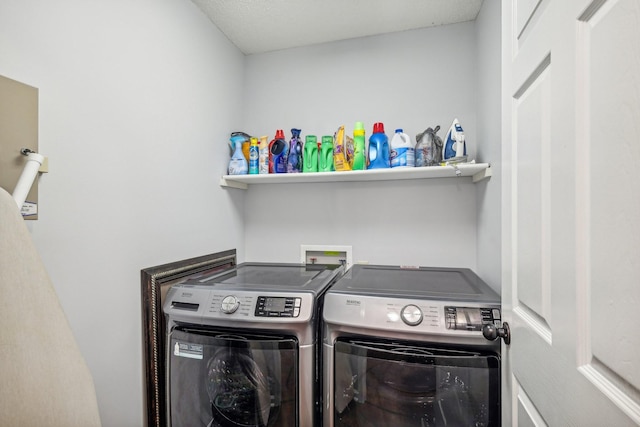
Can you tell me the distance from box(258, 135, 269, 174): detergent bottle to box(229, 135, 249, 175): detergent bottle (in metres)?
0.11

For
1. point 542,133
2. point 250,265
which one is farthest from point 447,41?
point 250,265

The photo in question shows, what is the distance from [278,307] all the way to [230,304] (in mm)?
207

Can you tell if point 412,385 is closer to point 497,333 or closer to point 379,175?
point 497,333

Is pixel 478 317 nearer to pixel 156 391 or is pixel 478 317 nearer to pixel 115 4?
pixel 156 391

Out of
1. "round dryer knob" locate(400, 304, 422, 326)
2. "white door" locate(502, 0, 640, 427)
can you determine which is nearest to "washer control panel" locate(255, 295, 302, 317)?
"round dryer knob" locate(400, 304, 422, 326)

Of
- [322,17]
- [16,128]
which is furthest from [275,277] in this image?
[322,17]

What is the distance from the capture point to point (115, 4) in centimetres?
114

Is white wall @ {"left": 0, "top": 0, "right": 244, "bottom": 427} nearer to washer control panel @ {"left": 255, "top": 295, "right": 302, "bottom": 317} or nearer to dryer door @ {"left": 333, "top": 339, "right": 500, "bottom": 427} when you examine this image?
washer control panel @ {"left": 255, "top": 295, "right": 302, "bottom": 317}

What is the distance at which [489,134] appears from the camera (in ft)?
4.75

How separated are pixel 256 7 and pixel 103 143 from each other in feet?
3.82

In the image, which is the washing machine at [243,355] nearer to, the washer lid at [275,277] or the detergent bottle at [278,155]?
the washer lid at [275,277]

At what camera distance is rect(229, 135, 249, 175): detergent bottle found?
6.13 ft

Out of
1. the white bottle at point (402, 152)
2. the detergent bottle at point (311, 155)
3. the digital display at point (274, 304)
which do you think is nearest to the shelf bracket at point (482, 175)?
the white bottle at point (402, 152)

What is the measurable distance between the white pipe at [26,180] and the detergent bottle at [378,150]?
1.42 meters
